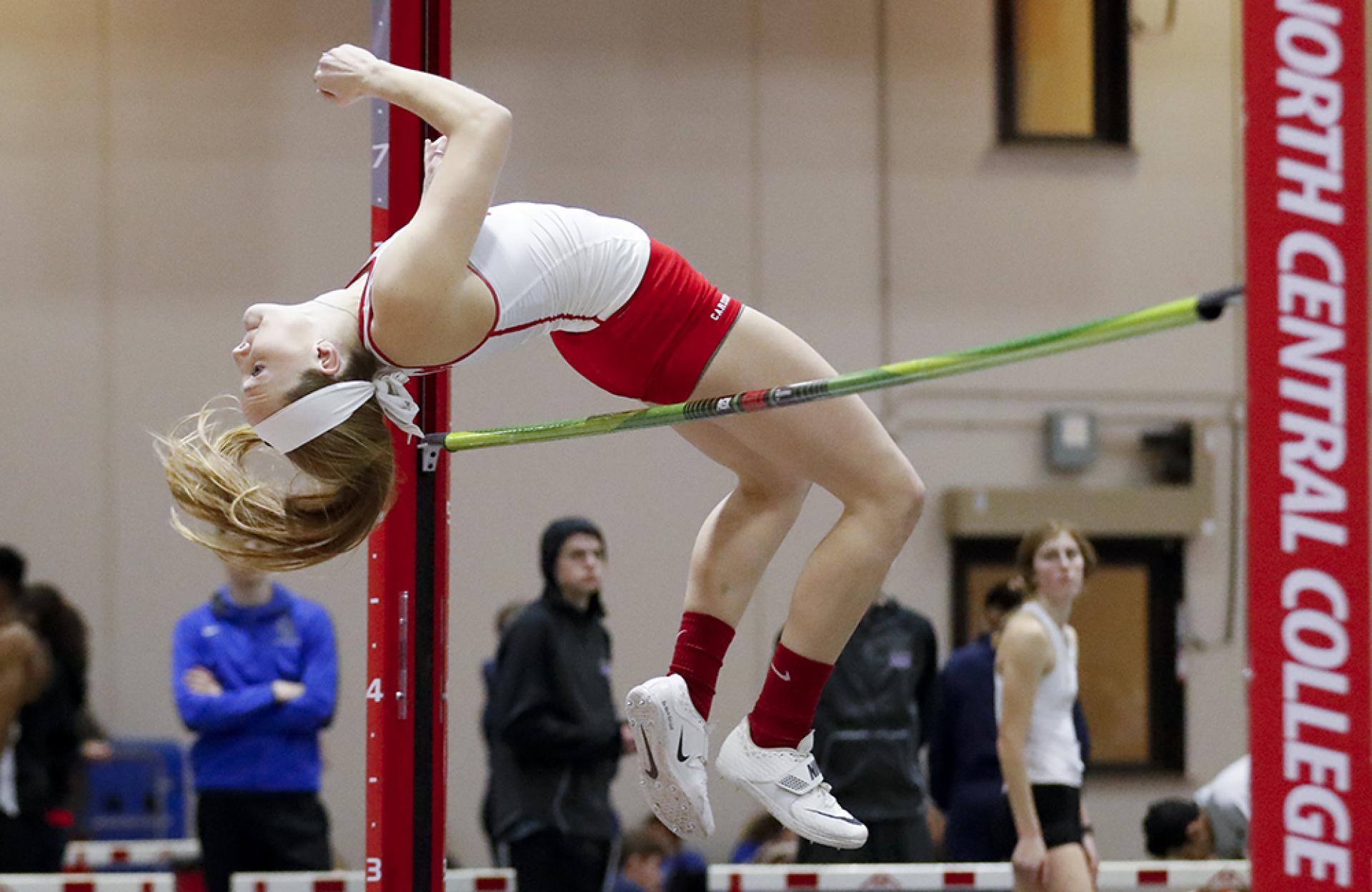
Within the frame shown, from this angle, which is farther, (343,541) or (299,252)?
(299,252)

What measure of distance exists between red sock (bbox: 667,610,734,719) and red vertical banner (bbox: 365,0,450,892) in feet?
2.00

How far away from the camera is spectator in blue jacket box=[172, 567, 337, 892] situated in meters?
4.57

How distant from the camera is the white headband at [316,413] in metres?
2.53

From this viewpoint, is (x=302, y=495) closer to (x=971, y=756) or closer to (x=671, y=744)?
(x=671, y=744)

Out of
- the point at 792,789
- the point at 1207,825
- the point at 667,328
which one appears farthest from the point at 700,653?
the point at 1207,825

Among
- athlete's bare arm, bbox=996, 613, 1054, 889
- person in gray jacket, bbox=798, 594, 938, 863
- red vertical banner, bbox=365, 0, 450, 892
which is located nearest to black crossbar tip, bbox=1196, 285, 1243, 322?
A: red vertical banner, bbox=365, 0, 450, 892

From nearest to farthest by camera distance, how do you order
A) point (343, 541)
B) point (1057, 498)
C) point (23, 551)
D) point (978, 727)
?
point (343, 541) < point (978, 727) < point (23, 551) < point (1057, 498)

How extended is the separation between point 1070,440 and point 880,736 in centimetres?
293

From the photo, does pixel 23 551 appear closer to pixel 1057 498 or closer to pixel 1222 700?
pixel 1057 498

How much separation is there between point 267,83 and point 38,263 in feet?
3.93

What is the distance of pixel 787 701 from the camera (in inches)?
108

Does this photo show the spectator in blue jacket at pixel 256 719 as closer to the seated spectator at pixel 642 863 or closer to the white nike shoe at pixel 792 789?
the seated spectator at pixel 642 863

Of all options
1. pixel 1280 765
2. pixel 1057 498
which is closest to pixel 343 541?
pixel 1280 765

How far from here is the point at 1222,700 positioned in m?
7.64
